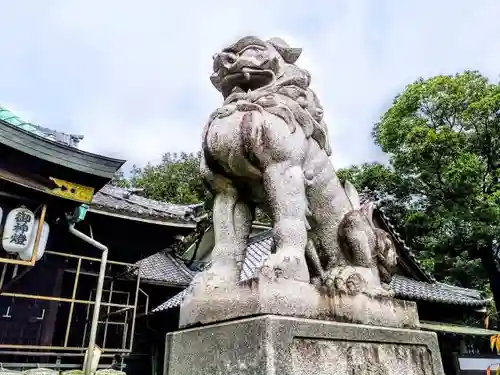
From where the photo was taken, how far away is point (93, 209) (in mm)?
9969

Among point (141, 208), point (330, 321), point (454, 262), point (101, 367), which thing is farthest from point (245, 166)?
point (454, 262)

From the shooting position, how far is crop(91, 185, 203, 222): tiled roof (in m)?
10.4

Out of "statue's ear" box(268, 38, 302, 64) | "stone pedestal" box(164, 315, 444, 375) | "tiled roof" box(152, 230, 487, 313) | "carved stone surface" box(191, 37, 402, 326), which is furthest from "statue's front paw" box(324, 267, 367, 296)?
"tiled roof" box(152, 230, 487, 313)

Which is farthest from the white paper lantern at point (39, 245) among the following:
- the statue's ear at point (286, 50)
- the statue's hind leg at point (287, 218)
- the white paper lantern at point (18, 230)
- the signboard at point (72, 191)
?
the statue's hind leg at point (287, 218)

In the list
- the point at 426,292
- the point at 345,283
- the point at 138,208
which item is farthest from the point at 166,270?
the point at 345,283

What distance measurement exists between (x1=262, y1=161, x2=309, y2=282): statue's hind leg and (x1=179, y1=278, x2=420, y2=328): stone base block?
74mm

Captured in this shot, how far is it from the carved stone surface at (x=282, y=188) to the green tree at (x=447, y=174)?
1370 cm

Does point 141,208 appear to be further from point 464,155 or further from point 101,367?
point 464,155

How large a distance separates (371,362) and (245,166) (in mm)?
1245

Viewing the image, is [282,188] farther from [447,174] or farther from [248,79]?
[447,174]

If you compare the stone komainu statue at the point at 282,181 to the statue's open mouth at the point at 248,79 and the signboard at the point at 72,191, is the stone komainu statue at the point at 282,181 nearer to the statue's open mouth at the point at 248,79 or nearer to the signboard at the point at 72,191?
the statue's open mouth at the point at 248,79

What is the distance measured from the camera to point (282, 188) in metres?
2.38

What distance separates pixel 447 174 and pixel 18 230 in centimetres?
1366

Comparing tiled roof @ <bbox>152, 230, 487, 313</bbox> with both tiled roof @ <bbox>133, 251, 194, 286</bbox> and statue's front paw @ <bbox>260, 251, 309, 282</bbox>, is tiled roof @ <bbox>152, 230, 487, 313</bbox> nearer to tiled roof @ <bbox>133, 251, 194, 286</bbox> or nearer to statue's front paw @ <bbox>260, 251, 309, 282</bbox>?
tiled roof @ <bbox>133, 251, 194, 286</bbox>
